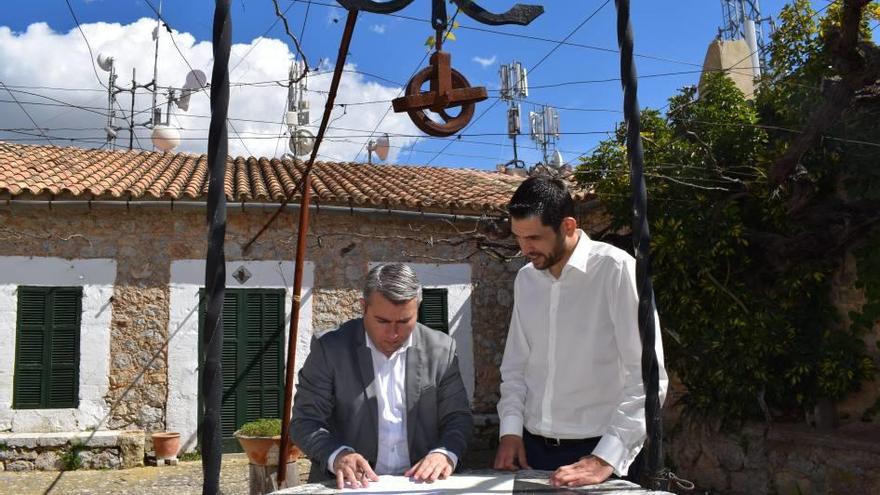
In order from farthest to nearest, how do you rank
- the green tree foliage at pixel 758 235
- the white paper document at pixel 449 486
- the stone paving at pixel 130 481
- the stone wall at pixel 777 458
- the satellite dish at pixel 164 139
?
1. the satellite dish at pixel 164 139
2. the stone paving at pixel 130 481
3. the green tree foliage at pixel 758 235
4. the stone wall at pixel 777 458
5. the white paper document at pixel 449 486

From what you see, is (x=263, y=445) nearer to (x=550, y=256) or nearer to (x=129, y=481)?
(x=129, y=481)

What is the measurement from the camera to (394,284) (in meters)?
2.21

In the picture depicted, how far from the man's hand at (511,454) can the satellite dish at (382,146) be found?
1254cm

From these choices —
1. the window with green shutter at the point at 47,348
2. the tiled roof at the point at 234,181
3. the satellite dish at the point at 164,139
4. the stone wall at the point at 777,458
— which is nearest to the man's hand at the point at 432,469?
the stone wall at the point at 777,458

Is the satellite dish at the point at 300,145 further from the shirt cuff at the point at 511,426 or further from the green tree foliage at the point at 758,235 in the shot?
the shirt cuff at the point at 511,426

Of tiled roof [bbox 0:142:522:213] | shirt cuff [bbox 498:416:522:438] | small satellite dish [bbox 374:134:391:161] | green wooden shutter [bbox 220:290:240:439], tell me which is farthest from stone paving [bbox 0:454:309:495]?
small satellite dish [bbox 374:134:391:161]

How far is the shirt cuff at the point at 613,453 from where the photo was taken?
186 cm

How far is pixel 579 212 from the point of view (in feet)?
30.7

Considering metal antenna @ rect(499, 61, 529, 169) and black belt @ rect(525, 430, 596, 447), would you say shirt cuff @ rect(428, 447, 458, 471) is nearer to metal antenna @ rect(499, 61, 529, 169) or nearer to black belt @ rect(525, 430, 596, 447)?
black belt @ rect(525, 430, 596, 447)

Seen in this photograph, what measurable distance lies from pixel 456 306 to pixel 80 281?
4.73 meters

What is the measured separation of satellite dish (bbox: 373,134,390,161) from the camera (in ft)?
47.2

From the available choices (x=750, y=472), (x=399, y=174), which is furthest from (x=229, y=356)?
(x=750, y=472)

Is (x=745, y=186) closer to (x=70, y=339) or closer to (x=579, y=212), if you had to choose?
(x=579, y=212)

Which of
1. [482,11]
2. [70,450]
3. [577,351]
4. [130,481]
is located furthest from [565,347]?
[70,450]
